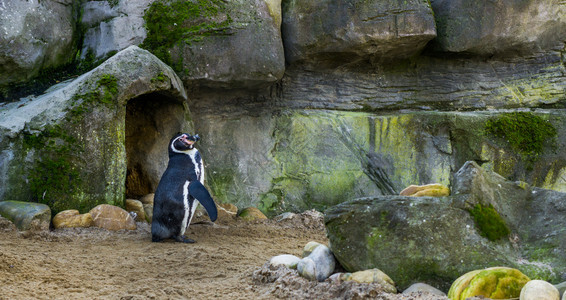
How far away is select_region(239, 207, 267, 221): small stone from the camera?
6.48 meters

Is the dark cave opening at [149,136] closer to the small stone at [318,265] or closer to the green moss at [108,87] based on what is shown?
the green moss at [108,87]

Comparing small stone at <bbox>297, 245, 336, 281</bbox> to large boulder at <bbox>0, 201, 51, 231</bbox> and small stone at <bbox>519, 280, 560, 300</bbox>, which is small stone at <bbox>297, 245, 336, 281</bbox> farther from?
large boulder at <bbox>0, 201, 51, 231</bbox>

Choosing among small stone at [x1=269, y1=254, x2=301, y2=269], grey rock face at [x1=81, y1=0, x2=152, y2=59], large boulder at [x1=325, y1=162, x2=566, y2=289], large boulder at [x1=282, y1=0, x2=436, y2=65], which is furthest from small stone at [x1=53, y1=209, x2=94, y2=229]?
large boulder at [x1=282, y1=0, x2=436, y2=65]

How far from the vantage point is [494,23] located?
7.02 metres

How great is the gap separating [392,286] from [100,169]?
3528 mm

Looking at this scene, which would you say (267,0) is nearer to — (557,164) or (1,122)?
(1,122)

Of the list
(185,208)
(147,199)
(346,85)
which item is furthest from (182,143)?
(346,85)

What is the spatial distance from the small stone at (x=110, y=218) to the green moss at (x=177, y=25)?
1934 millimetres

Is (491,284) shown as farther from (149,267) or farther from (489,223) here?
(149,267)

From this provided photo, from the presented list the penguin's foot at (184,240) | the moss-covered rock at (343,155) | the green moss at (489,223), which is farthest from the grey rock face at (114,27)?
the green moss at (489,223)

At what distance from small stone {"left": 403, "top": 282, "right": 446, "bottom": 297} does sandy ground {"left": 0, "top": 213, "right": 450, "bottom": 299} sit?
11 centimetres

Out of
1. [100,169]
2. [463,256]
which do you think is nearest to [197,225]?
[100,169]

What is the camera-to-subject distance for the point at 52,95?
5.57 metres

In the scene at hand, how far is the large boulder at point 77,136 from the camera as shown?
206 inches
